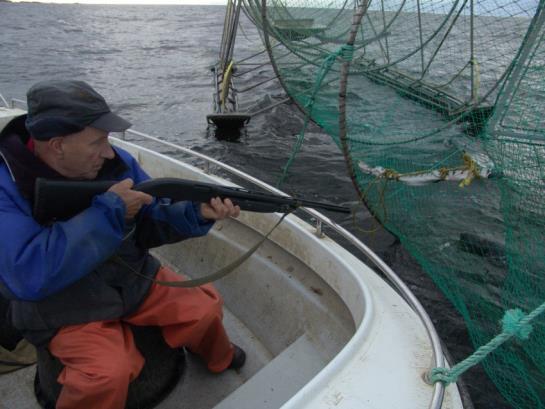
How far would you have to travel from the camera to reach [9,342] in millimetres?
2896

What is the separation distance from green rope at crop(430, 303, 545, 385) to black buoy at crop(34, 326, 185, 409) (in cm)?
152

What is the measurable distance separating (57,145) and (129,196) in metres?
0.37

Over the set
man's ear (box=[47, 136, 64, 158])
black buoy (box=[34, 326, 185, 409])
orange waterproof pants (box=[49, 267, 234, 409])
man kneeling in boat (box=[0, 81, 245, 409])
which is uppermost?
man's ear (box=[47, 136, 64, 158])

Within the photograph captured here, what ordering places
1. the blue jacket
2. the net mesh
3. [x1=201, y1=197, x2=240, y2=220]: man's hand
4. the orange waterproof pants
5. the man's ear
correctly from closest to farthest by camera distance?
the blue jacket, the man's ear, the orange waterproof pants, [x1=201, y1=197, x2=240, y2=220]: man's hand, the net mesh

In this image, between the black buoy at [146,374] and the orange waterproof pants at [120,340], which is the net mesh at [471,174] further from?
the black buoy at [146,374]

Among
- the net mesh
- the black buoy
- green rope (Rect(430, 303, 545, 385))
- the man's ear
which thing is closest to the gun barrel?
the man's ear

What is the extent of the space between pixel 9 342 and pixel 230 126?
7.38 meters

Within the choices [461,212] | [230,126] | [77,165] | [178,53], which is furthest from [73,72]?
[77,165]

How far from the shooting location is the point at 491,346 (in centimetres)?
154

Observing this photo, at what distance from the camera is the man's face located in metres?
1.87

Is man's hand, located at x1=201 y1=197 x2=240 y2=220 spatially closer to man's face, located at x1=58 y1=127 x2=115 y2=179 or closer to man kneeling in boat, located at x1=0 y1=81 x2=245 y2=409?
man kneeling in boat, located at x1=0 y1=81 x2=245 y2=409

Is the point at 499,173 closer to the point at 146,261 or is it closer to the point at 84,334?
the point at 146,261

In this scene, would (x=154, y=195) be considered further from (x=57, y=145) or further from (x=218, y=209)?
(x=57, y=145)

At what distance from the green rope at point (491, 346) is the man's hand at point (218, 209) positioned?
1189mm
